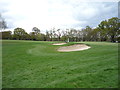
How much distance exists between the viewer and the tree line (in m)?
36.6

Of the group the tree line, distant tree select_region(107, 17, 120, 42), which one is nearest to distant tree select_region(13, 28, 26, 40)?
the tree line

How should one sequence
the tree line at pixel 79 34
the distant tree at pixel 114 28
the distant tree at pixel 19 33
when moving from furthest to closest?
the distant tree at pixel 19 33 < the tree line at pixel 79 34 < the distant tree at pixel 114 28

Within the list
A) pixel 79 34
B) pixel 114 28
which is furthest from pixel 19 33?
pixel 114 28

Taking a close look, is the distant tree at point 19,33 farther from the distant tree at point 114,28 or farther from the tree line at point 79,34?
the distant tree at point 114,28

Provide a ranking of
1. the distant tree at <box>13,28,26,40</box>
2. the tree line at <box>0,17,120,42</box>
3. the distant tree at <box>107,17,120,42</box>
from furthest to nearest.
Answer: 1. the distant tree at <box>13,28,26,40</box>
2. the tree line at <box>0,17,120,42</box>
3. the distant tree at <box>107,17,120,42</box>

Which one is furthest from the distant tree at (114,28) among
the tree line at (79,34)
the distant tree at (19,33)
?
the distant tree at (19,33)

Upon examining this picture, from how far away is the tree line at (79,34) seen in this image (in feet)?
120

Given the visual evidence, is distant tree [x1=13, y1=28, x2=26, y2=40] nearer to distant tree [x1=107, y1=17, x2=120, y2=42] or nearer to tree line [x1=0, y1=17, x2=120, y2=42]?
tree line [x1=0, y1=17, x2=120, y2=42]

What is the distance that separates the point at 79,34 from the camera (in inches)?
2188

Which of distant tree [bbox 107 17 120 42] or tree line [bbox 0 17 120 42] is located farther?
tree line [bbox 0 17 120 42]

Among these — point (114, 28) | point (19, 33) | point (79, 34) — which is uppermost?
point (114, 28)

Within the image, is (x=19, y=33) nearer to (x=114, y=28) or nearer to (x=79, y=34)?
(x=79, y=34)

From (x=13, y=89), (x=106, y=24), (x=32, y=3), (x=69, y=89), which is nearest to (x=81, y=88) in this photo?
(x=69, y=89)

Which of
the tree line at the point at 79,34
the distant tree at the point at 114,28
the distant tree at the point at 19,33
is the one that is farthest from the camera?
the distant tree at the point at 19,33
